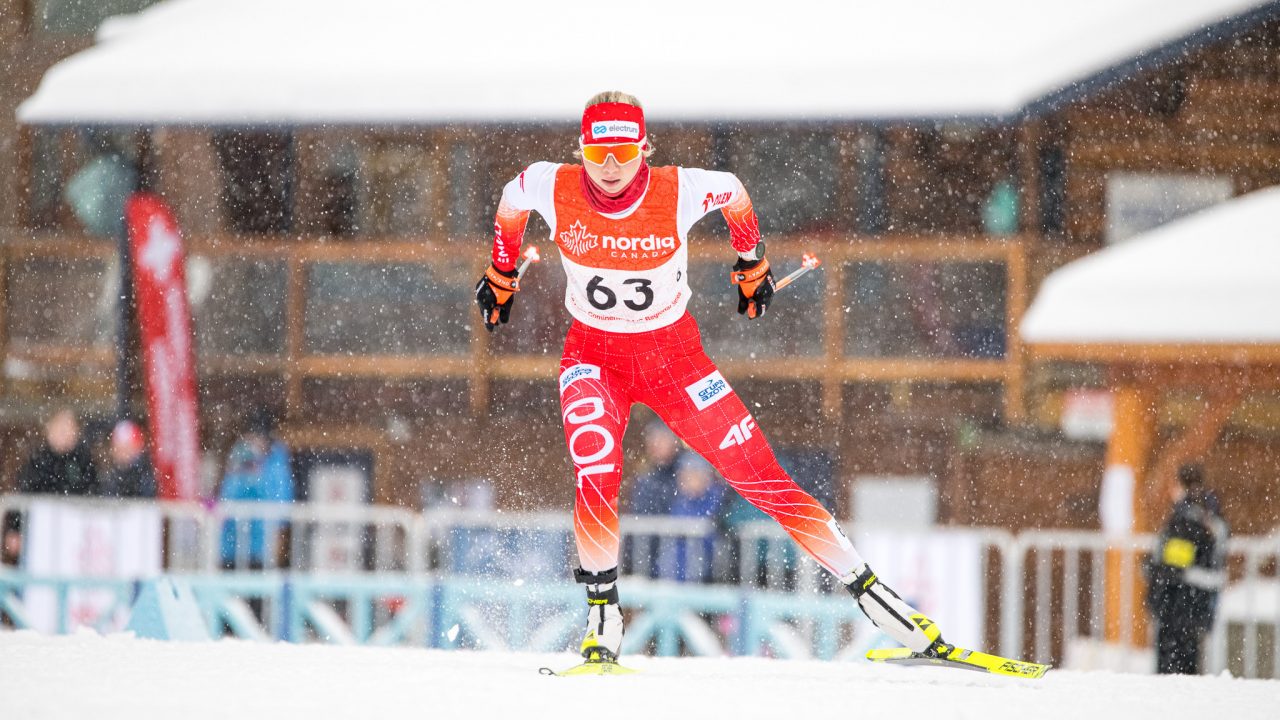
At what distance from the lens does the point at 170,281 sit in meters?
12.8

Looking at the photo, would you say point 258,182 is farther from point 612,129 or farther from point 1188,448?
point 612,129

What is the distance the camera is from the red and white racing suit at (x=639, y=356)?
529cm

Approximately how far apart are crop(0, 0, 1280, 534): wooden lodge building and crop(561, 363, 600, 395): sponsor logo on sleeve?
7.90m

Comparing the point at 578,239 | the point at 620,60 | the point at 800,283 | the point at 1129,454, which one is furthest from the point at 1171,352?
the point at 578,239

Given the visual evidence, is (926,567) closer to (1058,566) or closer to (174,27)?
(1058,566)

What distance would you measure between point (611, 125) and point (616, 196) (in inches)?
9.1

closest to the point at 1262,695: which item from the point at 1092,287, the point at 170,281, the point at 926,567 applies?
the point at 926,567

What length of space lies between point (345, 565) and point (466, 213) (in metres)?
4.86

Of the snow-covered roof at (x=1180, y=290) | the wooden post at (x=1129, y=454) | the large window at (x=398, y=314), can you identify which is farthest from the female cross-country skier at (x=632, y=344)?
the large window at (x=398, y=314)

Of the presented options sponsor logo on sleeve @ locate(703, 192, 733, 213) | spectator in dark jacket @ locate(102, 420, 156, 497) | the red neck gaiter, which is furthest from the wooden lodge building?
the red neck gaiter

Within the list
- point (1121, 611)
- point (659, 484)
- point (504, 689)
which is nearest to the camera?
point (504, 689)

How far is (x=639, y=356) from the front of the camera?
5414mm

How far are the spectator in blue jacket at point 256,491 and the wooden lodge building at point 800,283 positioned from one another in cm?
254

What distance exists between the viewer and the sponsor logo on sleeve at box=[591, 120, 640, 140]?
205 inches
